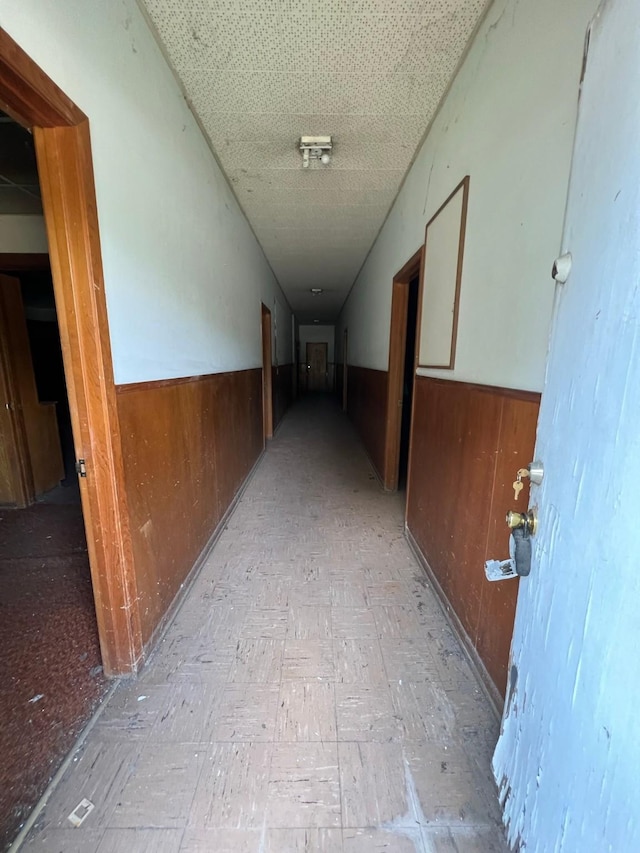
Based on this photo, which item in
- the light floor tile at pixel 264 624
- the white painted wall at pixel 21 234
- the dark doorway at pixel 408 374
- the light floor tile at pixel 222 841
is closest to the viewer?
the light floor tile at pixel 222 841

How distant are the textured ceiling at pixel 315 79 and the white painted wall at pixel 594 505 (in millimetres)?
1315

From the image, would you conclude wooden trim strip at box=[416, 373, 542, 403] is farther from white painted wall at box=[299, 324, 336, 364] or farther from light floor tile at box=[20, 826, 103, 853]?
white painted wall at box=[299, 324, 336, 364]

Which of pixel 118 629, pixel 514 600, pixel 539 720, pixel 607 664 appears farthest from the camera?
pixel 118 629

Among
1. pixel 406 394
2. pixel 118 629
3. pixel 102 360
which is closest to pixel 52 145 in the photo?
pixel 102 360

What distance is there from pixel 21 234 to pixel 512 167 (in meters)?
3.47

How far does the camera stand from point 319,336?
12.1m

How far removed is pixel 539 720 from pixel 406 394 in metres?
3.72

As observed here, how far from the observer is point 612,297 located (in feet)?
1.93

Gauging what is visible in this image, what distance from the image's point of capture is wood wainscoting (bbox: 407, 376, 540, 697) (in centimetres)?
125

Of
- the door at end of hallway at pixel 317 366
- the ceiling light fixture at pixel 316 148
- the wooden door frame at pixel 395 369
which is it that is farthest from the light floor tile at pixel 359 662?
the door at end of hallway at pixel 317 366

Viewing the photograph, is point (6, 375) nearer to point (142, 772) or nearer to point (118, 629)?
point (118, 629)

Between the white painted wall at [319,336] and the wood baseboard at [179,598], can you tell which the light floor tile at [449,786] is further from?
the white painted wall at [319,336]

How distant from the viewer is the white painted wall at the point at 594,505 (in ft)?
1.77

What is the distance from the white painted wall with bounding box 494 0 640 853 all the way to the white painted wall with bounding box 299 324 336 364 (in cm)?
1164
